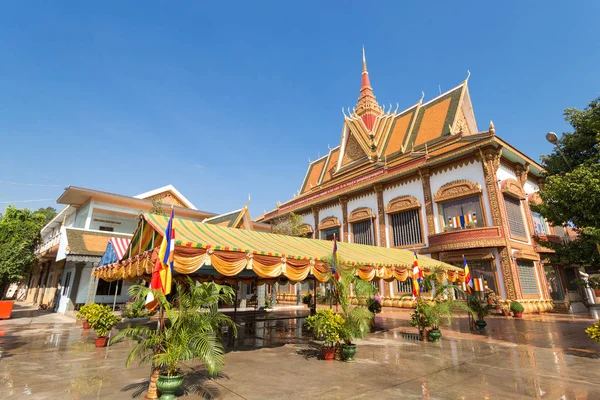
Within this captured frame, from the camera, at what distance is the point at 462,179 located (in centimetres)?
2091

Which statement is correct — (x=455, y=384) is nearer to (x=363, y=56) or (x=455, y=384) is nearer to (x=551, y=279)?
(x=551, y=279)

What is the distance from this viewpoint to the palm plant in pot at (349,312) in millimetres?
7762

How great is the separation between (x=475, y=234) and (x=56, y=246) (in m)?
27.3

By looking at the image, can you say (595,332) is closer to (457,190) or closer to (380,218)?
(457,190)

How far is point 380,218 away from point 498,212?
8891 mm

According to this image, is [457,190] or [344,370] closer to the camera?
[344,370]

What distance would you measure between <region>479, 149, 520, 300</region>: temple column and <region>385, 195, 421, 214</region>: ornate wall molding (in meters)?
5.05

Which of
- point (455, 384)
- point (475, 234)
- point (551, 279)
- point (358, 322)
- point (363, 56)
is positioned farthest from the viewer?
point (363, 56)

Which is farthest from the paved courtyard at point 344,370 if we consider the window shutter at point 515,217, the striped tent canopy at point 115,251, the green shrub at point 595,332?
the window shutter at point 515,217

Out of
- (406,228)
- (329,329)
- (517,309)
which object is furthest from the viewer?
(406,228)

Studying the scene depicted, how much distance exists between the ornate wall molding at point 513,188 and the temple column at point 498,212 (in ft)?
2.93

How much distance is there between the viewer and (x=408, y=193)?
79.0ft

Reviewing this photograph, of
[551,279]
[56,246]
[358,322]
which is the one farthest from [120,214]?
[551,279]

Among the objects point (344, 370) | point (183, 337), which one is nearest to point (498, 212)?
point (344, 370)
